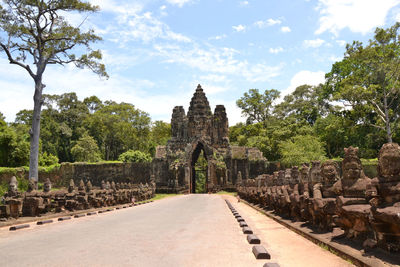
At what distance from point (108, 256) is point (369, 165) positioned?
33.7m

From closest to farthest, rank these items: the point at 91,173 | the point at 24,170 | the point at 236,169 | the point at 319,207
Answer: the point at 319,207
the point at 24,170
the point at 236,169
the point at 91,173

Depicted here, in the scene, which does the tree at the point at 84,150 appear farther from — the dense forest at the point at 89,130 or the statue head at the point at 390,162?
the statue head at the point at 390,162

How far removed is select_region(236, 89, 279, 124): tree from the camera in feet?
210

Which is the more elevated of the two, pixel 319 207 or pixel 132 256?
pixel 319 207

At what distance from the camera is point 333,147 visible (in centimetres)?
4975

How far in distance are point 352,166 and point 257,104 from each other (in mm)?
58170

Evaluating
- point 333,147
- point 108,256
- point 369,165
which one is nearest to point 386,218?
point 108,256

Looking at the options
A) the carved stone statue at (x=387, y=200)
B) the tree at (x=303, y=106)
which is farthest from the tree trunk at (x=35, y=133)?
the tree at (x=303, y=106)

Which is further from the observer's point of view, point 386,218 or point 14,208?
point 14,208

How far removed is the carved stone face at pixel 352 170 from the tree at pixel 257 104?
57.9 m

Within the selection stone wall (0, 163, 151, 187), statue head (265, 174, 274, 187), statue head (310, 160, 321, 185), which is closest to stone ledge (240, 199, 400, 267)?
statue head (310, 160, 321, 185)

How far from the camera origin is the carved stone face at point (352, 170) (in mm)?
6531

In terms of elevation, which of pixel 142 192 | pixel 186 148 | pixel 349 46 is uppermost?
pixel 349 46

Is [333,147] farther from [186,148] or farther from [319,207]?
[319,207]
